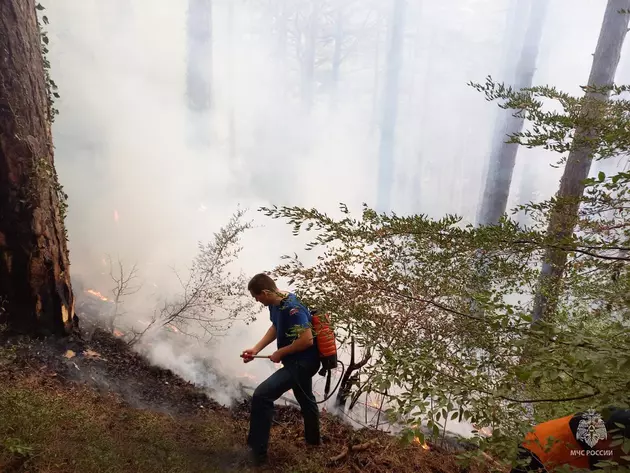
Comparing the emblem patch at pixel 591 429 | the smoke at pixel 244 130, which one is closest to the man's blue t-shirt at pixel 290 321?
the emblem patch at pixel 591 429

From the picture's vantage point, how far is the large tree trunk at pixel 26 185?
355 centimetres

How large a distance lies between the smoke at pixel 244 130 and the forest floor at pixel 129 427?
0.73 meters

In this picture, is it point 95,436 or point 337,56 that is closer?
point 95,436

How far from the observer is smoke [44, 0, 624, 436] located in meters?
8.56

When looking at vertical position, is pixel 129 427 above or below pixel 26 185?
below

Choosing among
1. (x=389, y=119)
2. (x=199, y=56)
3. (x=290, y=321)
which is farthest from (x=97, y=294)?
(x=389, y=119)

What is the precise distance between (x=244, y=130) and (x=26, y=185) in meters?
11.8

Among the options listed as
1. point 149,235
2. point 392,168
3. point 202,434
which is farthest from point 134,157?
point 392,168

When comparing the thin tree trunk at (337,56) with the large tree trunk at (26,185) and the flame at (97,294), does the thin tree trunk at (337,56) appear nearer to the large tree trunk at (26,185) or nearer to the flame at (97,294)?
the flame at (97,294)

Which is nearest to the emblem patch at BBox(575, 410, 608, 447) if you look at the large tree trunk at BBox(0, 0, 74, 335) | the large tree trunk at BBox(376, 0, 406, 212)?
the large tree trunk at BBox(0, 0, 74, 335)

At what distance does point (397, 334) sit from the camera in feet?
7.38

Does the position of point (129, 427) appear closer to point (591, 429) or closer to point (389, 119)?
point (591, 429)

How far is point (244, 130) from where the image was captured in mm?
14867

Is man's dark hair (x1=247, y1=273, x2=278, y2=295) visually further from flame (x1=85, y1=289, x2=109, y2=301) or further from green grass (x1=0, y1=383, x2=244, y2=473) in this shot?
flame (x1=85, y1=289, x2=109, y2=301)
